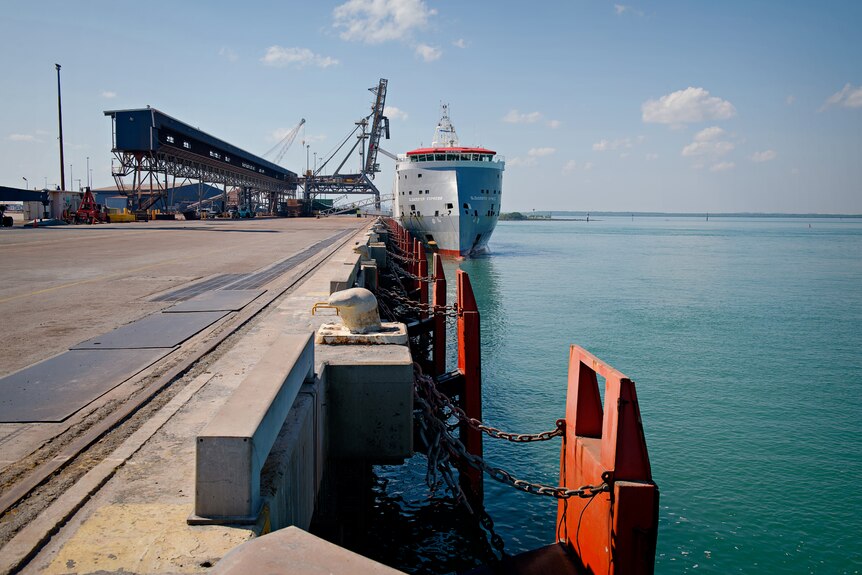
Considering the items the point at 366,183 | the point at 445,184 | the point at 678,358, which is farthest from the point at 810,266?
the point at 366,183

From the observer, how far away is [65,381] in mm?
6688

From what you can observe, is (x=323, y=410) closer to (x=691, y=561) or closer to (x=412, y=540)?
(x=412, y=540)

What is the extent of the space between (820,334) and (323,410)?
23167mm

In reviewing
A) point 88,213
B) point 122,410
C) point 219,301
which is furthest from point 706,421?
point 88,213

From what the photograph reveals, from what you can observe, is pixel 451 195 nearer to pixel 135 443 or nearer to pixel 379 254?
pixel 379 254

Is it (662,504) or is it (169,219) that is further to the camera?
(169,219)

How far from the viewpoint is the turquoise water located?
8.72 meters

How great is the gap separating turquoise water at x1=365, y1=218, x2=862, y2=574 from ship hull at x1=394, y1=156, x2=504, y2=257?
18.9 metres

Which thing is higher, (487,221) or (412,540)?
(487,221)

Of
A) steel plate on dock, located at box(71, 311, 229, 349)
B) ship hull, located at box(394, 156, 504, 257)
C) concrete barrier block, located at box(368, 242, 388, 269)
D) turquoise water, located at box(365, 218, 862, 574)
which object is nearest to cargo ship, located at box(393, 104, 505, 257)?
ship hull, located at box(394, 156, 504, 257)

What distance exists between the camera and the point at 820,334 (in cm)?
2325

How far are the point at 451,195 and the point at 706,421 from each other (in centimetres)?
3837

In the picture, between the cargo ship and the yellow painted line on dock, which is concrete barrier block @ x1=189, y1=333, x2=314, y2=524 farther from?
the cargo ship

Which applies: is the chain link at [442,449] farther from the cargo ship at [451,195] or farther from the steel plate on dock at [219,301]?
the cargo ship at [451,195]
